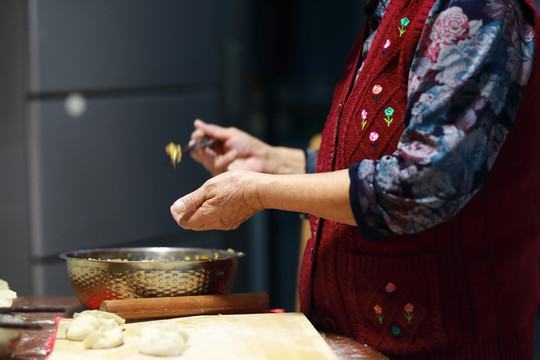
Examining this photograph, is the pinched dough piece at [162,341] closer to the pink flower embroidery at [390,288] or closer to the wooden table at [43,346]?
the wooden table at [43,346]

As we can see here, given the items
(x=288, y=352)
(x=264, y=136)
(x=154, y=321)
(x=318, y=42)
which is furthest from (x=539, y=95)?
(x=264, y=136)

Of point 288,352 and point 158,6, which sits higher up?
point 158,6

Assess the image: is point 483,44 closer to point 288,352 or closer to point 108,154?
point 288,352

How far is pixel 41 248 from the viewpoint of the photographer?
2.79 meters

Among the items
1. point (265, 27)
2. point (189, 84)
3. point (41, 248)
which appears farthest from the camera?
point (265, 27)

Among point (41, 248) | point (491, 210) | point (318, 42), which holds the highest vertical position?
point (318, 42)

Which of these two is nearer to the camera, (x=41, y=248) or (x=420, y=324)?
(x=420, y=324)

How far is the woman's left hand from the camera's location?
1.26 metres

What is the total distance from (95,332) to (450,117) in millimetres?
749

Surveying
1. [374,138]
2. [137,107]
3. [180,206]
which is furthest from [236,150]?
[137,107]

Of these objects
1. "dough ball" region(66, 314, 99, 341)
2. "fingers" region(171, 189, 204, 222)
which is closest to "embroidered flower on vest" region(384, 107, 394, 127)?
"fingers" region(171, 189, 204, 222)

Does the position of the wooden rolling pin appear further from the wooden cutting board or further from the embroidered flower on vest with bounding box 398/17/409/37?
the embroidered flower on vest with bounding box 398/17/409/37

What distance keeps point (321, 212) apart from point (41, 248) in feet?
6.44

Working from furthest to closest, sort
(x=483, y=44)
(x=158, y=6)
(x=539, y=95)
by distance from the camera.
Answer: (x=158, y=6), (x=539, y=95), (x=483, y=44)
